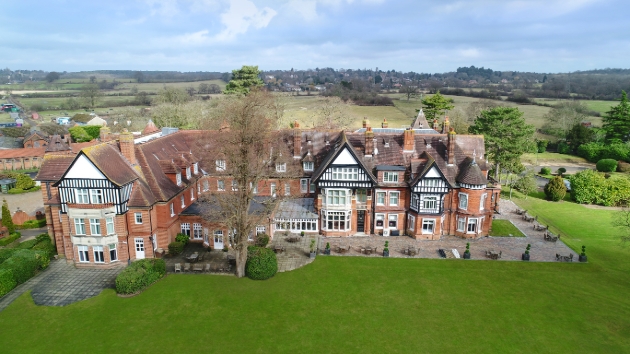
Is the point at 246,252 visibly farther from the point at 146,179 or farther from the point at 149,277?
the point at 146,179

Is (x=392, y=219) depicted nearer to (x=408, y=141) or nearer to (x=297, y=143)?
(x=408, y=141)

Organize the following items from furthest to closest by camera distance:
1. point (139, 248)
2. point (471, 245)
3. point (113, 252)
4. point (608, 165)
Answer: point (608, 165) < point (471, 245) < point (139, 248) < point (113, 252)

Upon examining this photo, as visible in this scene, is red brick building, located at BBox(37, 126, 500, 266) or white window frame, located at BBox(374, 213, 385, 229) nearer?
red brick building, located at BBox(37, 126, 500, 266)

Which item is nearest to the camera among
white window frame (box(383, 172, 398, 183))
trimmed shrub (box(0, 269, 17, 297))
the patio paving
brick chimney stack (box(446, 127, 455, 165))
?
the patio paving

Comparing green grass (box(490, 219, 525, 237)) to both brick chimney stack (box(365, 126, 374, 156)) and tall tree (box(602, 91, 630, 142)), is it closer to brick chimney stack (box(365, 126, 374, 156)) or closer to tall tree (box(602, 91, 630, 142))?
brick chimney stack (box(365, 126, 374, 156))

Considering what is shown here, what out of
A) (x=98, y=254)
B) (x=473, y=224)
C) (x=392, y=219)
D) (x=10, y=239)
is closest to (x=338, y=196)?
(x=392, y=219)

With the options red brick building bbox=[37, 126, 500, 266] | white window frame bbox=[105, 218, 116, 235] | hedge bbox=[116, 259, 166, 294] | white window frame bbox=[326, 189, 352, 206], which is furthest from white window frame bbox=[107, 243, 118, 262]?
white window frame bbox=[326, 189, 352, 206]

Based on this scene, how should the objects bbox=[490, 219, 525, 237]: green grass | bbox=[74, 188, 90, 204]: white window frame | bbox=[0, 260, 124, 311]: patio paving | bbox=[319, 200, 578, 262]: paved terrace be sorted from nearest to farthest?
1. bbox=[0, 260, 124, 311]: patio paving
2. bbox=[74, 188, 90, 204]: white window frame
3. bbox=[319, 200, 578, 262]: paved terrace
4. bbox=[490, 219, 525, 237]: green grass
